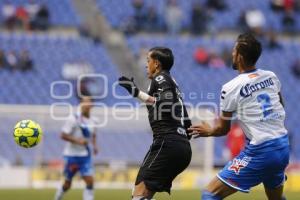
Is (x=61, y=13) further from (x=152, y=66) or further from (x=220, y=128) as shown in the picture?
(x=220, y=128)

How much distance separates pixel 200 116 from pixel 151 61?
434 inches

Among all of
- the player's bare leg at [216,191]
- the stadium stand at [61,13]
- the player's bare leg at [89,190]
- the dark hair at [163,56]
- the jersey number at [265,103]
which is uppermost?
the stadium stand at [61,13]

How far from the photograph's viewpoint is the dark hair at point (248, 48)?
8781 mm

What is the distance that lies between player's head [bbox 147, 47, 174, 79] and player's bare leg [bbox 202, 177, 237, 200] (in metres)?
1.94

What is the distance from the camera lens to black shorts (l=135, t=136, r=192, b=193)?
9.55 metres

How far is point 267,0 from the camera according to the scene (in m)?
31.7

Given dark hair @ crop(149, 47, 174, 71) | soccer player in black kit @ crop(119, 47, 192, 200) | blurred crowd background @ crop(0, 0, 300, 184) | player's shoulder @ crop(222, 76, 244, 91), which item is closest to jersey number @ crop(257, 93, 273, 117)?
player's shoulder @ crop(222, 76, 244, 91)

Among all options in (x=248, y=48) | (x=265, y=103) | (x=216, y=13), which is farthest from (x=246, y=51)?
(x=216, y=13)

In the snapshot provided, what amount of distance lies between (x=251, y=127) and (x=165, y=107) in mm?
1293

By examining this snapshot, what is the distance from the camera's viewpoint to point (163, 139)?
31.8ft

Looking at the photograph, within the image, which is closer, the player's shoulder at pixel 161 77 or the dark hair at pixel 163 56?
the player's shoulder at pixel 161 77

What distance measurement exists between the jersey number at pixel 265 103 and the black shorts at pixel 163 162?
1.37m

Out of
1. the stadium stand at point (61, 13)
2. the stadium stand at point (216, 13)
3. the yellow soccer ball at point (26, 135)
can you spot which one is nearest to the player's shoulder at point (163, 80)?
the yellow soccer ball at point (26, 135)

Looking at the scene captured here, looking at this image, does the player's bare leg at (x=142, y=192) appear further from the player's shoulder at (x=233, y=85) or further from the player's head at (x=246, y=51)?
the player's head at (x=246, y=51)
